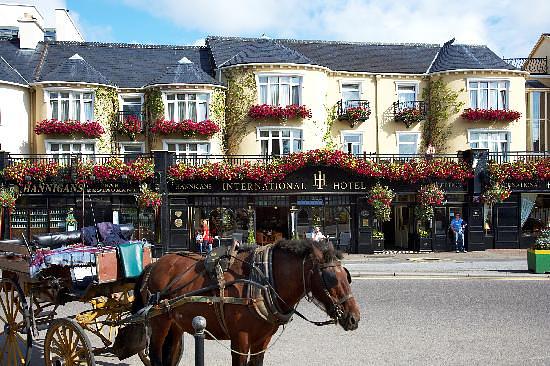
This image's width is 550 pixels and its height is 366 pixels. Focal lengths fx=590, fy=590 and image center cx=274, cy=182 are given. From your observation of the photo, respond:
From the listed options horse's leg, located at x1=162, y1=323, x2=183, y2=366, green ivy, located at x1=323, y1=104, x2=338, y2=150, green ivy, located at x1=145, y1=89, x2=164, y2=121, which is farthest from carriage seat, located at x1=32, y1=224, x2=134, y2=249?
green ivy, located at x1=323, y1=104, x2=338, y2=150

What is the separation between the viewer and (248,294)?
6.69 meters

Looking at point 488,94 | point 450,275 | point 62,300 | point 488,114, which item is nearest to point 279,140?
point 488,114

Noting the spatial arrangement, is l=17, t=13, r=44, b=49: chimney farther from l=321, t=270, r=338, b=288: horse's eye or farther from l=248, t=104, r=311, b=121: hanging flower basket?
l=321, t=270, r=338, b=288: horse's eye

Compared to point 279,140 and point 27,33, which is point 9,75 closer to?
point 27,33

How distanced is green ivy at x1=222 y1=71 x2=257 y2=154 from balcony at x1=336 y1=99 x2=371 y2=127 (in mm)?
5349

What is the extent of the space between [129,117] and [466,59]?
769 inches

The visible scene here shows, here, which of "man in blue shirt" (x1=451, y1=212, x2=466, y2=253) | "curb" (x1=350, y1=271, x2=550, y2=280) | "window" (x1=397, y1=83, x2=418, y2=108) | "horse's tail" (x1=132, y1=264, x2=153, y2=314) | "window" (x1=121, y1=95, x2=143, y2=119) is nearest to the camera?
"horse's tail" (x1=132, y1=264, x2=153, y2=314)

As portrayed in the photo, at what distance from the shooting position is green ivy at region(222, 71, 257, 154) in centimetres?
3247

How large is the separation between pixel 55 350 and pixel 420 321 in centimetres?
731

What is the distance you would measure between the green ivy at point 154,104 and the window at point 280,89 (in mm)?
5479

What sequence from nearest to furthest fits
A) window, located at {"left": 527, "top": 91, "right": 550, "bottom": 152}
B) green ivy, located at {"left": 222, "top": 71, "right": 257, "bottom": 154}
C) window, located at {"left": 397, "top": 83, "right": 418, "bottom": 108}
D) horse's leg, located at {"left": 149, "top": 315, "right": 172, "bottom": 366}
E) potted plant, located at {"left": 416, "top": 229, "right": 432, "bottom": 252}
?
horse's leg, located at {"left": 149, "top": 315, "right": 172, "bottom": 366}, potted plant, located at {"left": 416, "top": 229, "right": 432, "bottom": 252}, green ivy, located at {"left": 222, "top": 71, "right": 257, "bottom": 154}, window, located at {"left": 397, "top": 83, "right": 418, "bottom": 108}, window, located at {"left": 527, "top": 91, "right": 550, "bottom": 152}

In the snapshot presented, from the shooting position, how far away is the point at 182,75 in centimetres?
3241

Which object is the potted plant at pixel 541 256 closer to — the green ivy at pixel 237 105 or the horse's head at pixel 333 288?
the horse's head at pixel 333 288

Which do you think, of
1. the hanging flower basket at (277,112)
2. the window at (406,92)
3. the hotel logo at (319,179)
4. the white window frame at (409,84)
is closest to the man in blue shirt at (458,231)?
the hotel logo at (319,179)
